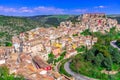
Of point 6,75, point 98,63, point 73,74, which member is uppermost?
point 6,75

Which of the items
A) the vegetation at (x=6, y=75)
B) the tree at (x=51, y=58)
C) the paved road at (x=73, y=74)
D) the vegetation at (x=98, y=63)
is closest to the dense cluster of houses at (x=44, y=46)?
the tree at (x=51, y=58)

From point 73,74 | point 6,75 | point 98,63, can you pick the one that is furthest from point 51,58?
point 6,75

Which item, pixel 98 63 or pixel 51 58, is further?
pixel 51 58

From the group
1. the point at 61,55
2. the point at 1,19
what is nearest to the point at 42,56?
the point at 61,55

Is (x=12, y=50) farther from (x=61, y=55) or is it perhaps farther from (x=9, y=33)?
(x=9, y=33)

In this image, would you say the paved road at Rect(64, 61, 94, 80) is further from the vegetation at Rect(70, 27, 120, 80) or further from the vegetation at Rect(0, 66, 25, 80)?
the vegetation at Rect(0, 66, 25, 80)

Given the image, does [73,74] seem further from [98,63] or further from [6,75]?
[6,75]

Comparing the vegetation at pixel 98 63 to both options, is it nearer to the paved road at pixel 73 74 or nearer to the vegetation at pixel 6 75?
the paved road at pixel 73 74

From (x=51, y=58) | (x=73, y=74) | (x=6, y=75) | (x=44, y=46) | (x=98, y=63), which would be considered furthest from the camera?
(x=44, y=46)
